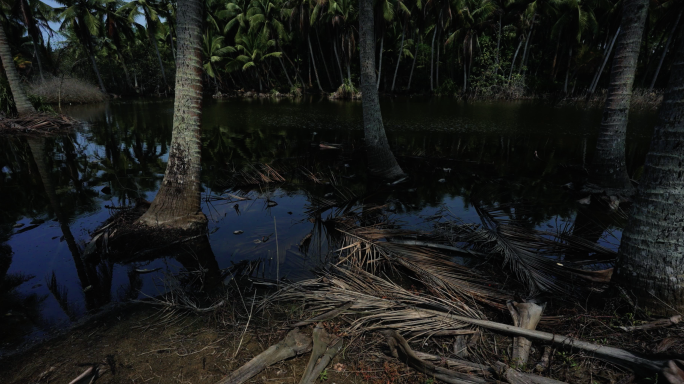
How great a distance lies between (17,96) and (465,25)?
29.7 meters

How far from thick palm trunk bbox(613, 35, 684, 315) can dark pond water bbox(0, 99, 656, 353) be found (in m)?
2.38

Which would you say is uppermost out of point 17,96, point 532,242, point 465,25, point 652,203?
point 465,25

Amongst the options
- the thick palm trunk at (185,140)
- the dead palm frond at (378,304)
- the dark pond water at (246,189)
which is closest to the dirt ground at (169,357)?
the dead palm frond at (378,304)

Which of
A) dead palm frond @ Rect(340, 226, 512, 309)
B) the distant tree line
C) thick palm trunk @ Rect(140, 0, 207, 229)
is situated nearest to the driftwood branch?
dead palm frond @ Rect(340, 226, 512, 309)

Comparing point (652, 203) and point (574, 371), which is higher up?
point (652, 203)

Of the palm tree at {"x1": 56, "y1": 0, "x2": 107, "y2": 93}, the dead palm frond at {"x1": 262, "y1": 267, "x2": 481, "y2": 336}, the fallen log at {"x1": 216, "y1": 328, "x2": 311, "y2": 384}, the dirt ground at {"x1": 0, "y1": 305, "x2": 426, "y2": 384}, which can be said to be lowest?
the dirt ground at {"x1": 0, "y1": 305, "x2": 426, "y2": 384}

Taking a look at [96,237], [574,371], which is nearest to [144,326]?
[96,237]

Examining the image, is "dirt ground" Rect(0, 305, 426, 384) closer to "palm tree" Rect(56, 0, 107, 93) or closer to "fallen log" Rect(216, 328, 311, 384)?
"fallen log" Rect(216, 328, 311, 384)

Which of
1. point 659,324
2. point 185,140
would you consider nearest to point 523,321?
point 659,324

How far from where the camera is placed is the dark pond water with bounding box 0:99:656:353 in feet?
13.5

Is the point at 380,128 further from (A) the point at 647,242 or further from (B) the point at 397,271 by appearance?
(A) the point at 647,242

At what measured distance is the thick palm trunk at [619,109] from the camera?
6.11 meters

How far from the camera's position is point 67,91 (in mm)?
25688

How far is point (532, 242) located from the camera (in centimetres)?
414
